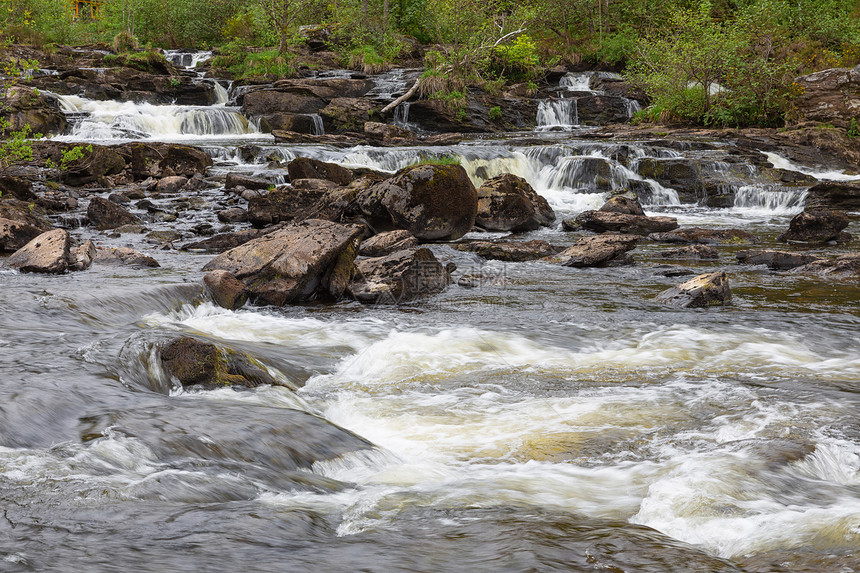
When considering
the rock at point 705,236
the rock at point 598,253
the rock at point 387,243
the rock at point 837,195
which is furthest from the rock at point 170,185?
the rock at point 837,195

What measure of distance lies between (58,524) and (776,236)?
13.7m

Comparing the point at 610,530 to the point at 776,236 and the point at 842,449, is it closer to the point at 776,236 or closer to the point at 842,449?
the point at 842,449

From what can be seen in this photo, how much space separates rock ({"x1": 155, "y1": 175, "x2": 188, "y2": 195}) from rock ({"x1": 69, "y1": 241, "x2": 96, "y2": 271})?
6083 mm

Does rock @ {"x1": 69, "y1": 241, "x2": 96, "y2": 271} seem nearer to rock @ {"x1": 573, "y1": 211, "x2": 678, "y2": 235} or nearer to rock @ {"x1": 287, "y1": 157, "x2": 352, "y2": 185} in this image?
rock @ {"x1": 287, "y1": 157, "x2": 352, "y2": 185}

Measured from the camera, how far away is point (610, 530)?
335 centimetres

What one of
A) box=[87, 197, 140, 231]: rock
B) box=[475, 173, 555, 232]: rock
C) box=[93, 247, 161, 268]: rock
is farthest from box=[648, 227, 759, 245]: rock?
box=[87, 197, 140, 231]: rock

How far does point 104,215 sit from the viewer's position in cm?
1358

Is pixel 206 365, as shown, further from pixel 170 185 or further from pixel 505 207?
pixel 170 185

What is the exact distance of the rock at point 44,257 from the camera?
384 inches

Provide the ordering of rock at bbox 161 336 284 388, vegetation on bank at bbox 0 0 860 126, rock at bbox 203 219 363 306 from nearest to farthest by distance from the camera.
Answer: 1. rock at bbox 161 336 284 388
2. rock at bbox 203 219 363 306
3. vegetation on bank at bbox 0 0 860 126

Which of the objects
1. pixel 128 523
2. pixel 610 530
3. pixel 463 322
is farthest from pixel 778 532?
pixel 463 322

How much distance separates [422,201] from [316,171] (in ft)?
14.0

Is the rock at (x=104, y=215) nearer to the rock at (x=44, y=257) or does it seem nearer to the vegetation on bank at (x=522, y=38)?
the rock at (x=44, y=257)

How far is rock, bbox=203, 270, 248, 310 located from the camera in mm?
8719
